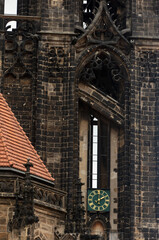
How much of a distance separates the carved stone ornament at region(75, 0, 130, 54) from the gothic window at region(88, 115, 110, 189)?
257 cm

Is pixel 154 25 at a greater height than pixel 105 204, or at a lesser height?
greater

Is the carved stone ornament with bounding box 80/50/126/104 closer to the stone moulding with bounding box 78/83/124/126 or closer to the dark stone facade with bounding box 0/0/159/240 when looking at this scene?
the dark stone facade with bounding box 0/0/159/240

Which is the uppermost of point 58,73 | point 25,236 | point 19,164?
point 58,73

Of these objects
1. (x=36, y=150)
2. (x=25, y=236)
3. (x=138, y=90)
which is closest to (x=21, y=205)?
(x=25, y=236)

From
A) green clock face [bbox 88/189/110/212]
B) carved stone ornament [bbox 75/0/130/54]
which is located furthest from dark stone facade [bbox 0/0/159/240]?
green clock face [bbox 88/189/110/212]

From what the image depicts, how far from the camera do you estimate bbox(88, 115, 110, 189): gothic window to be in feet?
115

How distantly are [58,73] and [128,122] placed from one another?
2912mm

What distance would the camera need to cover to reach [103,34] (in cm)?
3588

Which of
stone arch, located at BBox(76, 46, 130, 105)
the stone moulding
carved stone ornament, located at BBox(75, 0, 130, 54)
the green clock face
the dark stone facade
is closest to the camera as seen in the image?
the dark stone facade

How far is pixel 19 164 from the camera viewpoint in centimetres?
2877

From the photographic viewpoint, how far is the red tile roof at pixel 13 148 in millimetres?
28633

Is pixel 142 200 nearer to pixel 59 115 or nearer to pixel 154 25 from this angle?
pixel 59 115

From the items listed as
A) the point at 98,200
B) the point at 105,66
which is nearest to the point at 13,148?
the point at 98,200

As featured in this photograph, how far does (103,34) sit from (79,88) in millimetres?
2120
